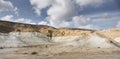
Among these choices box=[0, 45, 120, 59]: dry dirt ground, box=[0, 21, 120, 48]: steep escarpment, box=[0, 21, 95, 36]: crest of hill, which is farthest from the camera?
box=[0, 21, 95, 36]: crest of hill

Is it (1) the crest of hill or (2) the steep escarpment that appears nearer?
(2) the steep escarpment

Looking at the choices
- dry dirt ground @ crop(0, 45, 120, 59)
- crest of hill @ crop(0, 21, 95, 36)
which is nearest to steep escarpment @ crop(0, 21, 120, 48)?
crest of hill @ crop(0, 21, 95, 36)

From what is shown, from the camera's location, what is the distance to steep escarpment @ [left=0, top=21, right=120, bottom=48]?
62253 mm

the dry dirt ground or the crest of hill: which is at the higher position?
the crest of hill

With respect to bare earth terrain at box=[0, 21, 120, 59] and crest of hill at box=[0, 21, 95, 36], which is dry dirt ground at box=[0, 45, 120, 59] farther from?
crest of hill at box=[0, 21, 95, 36]

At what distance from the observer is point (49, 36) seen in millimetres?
95312

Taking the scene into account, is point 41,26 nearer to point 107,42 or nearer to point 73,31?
point 73,31

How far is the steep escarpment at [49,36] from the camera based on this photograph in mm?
62253

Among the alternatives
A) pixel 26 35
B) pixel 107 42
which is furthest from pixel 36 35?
pixel 107 42

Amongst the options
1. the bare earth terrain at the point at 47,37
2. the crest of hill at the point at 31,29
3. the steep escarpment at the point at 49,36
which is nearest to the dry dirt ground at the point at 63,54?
the bare earth terrain at the point at 47,37

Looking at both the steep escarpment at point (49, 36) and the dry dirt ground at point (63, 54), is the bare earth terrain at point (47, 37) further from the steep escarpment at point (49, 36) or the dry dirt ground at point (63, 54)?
the dry dirt ground at point (63, 54)

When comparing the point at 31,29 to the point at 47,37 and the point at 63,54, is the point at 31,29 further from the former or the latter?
the point at 63,54

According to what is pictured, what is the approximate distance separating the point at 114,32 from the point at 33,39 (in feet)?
91.3

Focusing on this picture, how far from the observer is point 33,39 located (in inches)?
3187
